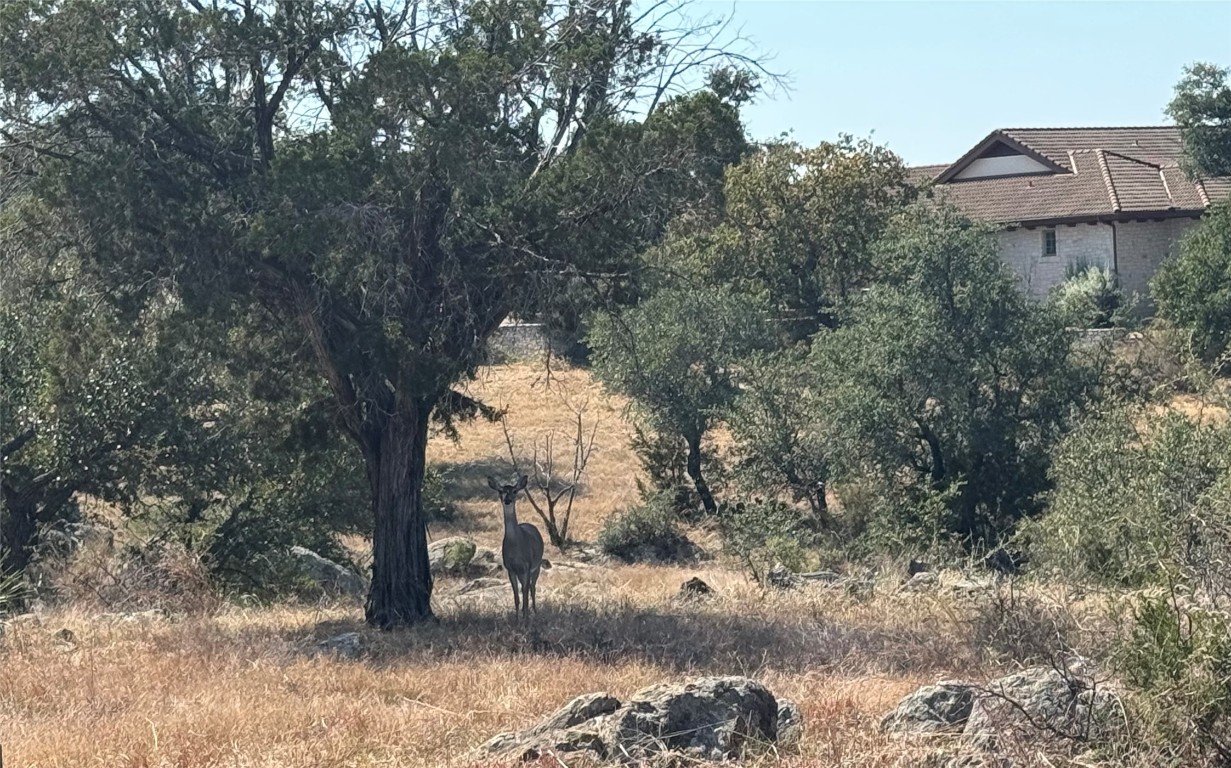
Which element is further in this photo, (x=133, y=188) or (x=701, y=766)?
(x=133, y=188)

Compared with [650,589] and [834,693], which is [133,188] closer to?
[834,693]

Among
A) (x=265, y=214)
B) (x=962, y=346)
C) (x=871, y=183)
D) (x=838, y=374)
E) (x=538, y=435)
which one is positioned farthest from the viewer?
(x=871, y=183)

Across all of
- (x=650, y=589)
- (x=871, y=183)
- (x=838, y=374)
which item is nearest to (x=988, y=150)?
(x=871, y=183)

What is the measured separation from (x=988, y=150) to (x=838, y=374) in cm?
3210

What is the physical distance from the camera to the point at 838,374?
3250 centimetres

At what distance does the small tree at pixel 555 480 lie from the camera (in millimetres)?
36438

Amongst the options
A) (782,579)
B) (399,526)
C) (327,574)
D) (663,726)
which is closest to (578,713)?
(663,726)

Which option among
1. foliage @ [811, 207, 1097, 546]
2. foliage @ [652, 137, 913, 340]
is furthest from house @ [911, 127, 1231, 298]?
foliage @ [811, 207, 1097, 546]

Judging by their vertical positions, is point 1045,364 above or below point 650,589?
above

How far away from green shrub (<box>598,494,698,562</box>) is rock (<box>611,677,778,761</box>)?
25.6m

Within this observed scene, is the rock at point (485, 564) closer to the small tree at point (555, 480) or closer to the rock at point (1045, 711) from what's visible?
the small tree at point (555, 480)

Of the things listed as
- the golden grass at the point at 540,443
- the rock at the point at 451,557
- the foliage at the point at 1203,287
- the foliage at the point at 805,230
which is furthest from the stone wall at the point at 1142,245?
the rock at the point at 451,557

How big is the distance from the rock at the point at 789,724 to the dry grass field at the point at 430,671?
90mm

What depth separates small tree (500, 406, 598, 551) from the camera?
120ft
